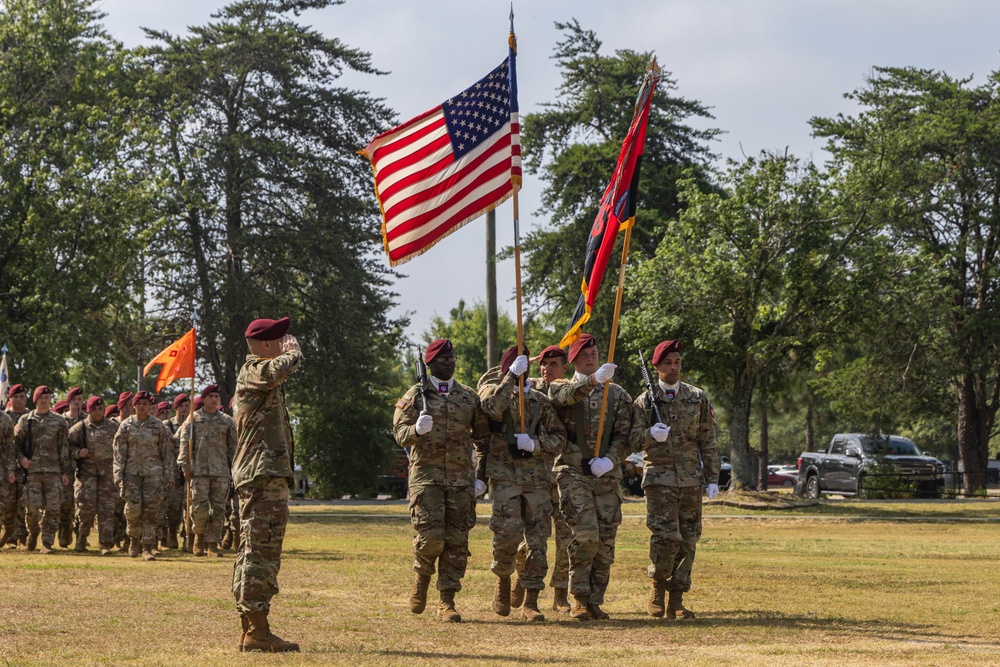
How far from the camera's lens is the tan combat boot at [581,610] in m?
11.6

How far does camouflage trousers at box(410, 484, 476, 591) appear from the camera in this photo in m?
11.4

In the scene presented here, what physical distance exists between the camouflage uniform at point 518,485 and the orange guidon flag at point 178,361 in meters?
11.0

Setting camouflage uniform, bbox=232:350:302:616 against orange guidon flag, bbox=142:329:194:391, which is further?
orange guidon flag, bbox=142:329:194:391

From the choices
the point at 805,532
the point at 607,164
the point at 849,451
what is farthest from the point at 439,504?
the point at 607,164

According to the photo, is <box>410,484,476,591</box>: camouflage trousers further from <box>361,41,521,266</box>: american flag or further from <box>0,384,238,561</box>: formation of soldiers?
<box>0,384,238,561</box>: formation of soldiers

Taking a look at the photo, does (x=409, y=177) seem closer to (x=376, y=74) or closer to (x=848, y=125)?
(x=376, y=74)

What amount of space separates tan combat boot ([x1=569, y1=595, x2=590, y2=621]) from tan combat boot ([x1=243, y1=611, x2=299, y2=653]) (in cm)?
303

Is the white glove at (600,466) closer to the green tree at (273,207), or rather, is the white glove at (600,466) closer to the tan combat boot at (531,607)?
the tan combat boot at (531,607)

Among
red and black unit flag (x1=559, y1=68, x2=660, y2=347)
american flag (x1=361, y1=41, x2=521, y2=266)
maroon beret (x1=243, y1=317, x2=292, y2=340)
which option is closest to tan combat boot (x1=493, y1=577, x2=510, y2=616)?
red and black unit flag (x1=559, y1=68, x2=660, y2=347)

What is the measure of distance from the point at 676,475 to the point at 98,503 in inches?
419

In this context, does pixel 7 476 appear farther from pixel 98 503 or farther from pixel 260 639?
pixel 260 639

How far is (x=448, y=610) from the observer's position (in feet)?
37.5

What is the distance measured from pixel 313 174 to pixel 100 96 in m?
7.72

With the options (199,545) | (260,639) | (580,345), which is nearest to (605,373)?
(580,345)
